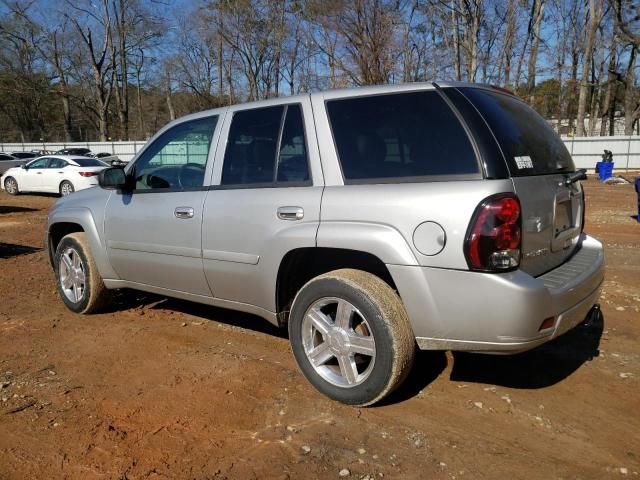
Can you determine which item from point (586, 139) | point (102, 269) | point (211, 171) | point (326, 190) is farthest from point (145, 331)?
point (586, 139)

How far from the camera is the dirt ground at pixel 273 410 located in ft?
8.80

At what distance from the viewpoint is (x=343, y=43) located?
18281 mm

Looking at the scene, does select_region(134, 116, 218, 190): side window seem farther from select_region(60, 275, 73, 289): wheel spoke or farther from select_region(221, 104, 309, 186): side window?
select_region(60, 275, 73, 289): wheel spoke

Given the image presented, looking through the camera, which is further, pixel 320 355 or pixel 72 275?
pixel 72 275

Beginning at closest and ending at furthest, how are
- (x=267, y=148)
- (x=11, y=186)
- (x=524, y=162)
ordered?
(x=524, y=162) < (x=267, y=148) < (x=11, y=186)

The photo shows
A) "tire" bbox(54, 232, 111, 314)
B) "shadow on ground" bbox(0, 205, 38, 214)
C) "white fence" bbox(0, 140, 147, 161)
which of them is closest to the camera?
"tire" bbox(54, 232, 111, 314)

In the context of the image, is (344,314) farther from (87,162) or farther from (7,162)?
(7,162)

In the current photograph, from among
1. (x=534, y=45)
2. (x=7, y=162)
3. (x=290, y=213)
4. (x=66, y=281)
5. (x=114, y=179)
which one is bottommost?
(x=66, y=281)

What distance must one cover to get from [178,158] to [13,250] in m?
5.69

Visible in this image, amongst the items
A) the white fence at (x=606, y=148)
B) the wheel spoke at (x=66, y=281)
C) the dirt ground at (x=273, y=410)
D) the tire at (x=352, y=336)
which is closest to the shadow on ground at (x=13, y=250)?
the wheel spoke at (x=66, y=281)

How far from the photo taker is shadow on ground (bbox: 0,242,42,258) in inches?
323

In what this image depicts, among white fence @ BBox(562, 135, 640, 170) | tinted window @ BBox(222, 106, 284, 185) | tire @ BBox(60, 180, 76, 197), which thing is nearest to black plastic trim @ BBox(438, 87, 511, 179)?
tinted window @ BBox(222, 106, 284, 185)

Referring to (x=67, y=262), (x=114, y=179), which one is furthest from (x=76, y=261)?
(x=114, y=179)

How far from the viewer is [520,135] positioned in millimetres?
3080
